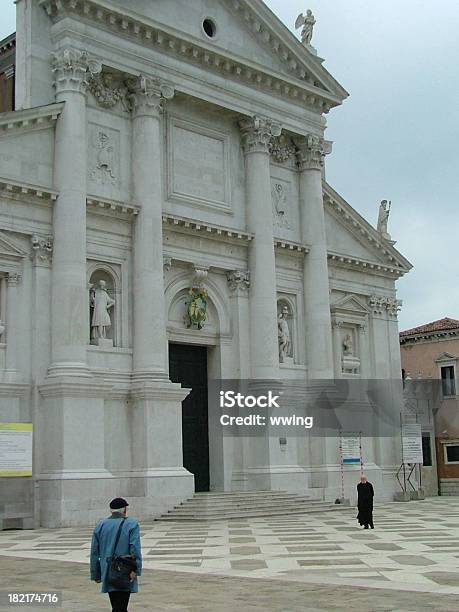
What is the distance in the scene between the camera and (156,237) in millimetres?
31031

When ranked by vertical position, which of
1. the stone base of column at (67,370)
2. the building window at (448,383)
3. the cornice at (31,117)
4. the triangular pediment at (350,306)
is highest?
the cornice at (31,117)

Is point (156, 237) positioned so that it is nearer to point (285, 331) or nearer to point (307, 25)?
point (285, 331)

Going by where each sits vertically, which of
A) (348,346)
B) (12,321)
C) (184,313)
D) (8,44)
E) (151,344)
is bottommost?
(151,344)

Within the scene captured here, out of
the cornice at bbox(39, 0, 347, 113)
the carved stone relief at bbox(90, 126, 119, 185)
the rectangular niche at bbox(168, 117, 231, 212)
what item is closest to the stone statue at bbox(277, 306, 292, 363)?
the rectangular niche at bbox(168, 117, 231, 212)

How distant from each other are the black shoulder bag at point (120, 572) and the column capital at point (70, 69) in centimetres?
2260

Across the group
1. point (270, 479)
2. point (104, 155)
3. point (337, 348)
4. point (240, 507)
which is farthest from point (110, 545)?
point (337, 348)

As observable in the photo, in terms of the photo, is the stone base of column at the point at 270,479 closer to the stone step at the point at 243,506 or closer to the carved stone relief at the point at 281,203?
the stone step at the point at 243,506

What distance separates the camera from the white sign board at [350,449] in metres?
37.1

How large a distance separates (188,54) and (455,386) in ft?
94.3

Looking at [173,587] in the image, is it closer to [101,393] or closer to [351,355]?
[101,393]

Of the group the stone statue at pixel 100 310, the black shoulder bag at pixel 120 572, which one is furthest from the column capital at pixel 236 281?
the black shoulder bag at pixel 120 572

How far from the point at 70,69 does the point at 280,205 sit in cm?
1088

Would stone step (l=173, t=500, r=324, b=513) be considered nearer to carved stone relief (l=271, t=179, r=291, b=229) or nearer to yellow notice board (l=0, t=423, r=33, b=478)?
yellow notice board (l=0, t=423, r=33, b=478)

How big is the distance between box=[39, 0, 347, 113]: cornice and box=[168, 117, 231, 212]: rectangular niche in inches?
92.2
